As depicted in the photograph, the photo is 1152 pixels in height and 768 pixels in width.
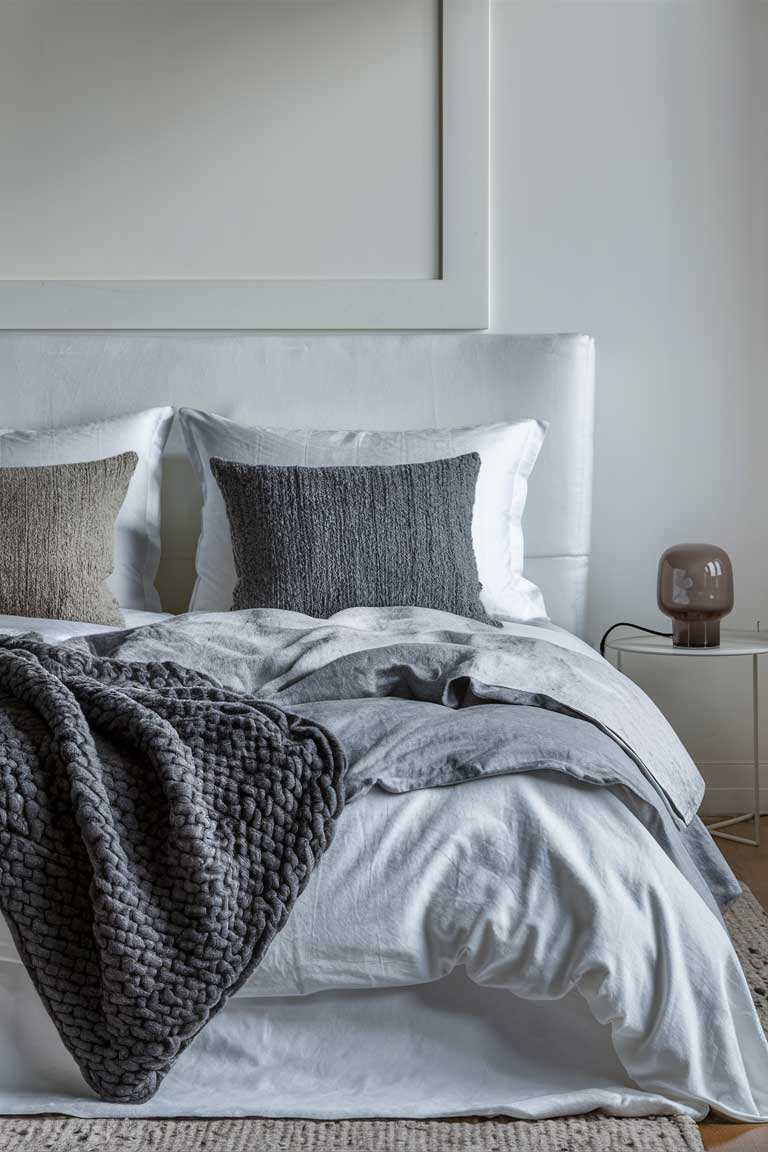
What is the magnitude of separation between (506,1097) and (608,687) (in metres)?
0.67

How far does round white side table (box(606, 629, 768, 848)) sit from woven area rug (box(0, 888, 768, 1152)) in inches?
56.5

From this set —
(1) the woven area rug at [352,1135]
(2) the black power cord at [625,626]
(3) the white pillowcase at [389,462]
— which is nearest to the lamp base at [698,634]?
(2) the black power cord at [625,626]

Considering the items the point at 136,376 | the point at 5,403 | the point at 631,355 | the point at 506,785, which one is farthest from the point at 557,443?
the point at 506,785

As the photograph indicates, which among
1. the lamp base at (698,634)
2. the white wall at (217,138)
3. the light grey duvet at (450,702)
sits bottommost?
the lamp base at (698,634)

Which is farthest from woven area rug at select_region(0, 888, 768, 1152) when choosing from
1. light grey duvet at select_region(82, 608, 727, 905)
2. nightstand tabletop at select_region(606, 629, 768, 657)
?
nightstand tabletop at select_region(606, 629, 768, 657)

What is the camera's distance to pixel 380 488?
2656 millimetres

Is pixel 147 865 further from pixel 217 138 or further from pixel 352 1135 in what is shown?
pixel 217 138

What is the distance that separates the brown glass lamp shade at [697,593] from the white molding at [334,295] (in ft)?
2.89

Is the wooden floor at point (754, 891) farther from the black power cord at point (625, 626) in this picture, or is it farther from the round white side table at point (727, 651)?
the black power cord at point (625, 626)

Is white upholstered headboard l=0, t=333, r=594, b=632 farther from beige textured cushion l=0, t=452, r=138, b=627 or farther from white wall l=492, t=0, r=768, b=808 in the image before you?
beige textured cushion l=0, t=452, r=138, b=627

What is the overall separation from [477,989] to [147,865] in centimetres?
47

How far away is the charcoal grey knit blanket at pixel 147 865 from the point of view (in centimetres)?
139

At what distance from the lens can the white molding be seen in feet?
10.4

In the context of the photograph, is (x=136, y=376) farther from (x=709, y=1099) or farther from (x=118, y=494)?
(x=709, y=1099)
